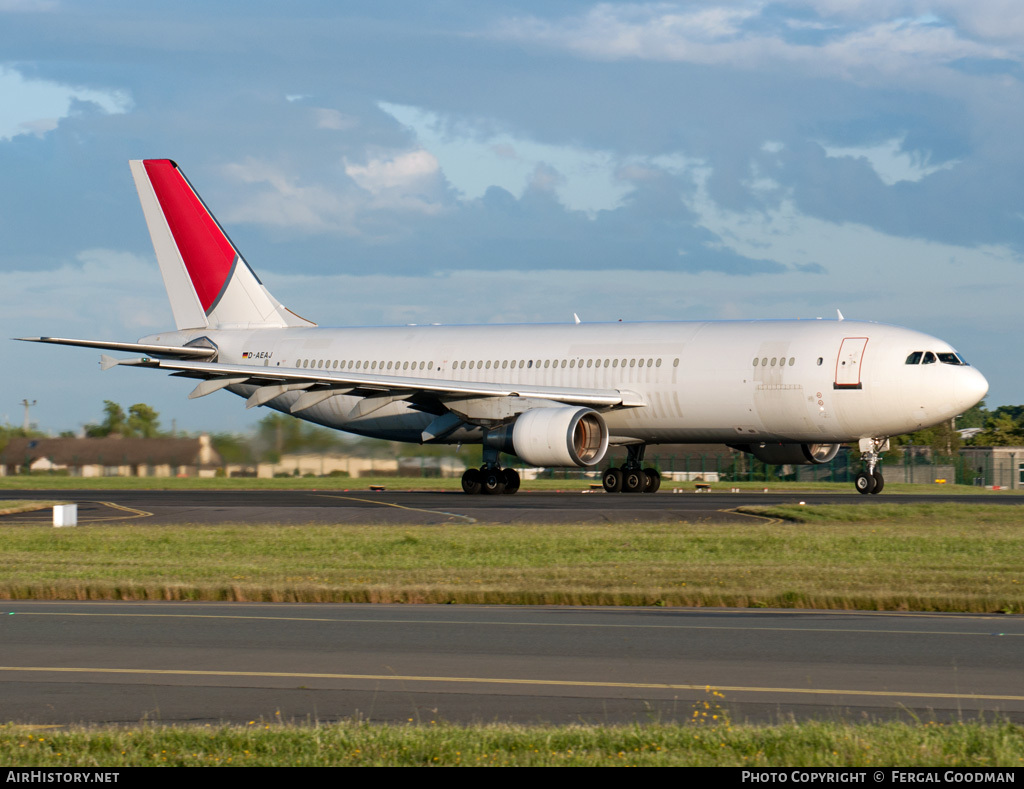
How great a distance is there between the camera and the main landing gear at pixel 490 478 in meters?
37.5

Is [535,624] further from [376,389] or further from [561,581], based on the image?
[376,389]

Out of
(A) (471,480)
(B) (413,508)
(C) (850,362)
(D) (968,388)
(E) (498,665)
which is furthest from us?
(A) (471,480)

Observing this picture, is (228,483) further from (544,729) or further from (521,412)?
(544,729)

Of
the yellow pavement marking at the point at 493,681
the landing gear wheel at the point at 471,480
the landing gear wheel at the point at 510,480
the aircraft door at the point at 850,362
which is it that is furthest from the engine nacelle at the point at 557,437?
the yellow pavement marking at the point at 493,681

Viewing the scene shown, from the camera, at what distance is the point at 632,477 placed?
39.3 metres

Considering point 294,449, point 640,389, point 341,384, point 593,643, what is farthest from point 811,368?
point 593,643

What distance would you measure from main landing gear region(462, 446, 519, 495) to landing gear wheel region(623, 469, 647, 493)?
3.59 meters

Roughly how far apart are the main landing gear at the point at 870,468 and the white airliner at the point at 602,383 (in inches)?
1.8

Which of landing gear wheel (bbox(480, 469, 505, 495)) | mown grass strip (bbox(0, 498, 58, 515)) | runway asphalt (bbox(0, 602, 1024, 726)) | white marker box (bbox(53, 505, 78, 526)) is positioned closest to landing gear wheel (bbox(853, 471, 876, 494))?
landing gear wheel (bbox(480, 469, 505, 495))

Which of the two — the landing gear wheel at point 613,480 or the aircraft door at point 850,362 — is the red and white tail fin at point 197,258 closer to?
the landing gear wheel at point 613,480

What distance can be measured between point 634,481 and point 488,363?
5826mm

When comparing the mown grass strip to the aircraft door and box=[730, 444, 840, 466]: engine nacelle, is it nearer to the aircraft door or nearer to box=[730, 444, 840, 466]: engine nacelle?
box=[730, 444, 840, 466]: engine nacelle

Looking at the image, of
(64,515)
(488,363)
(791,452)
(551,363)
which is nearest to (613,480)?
(551,363)
